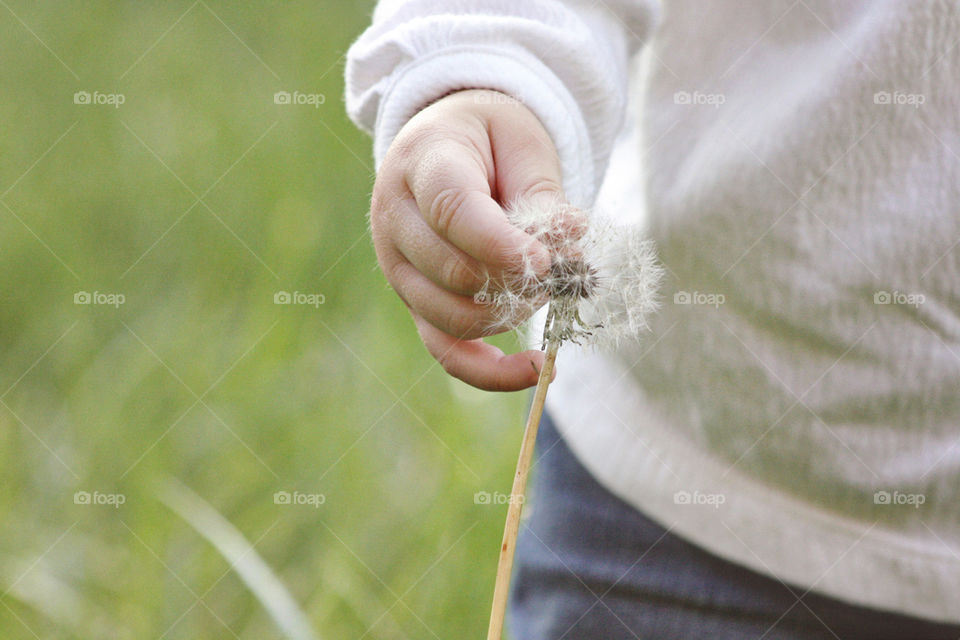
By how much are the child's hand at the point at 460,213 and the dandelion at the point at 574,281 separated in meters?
0.01

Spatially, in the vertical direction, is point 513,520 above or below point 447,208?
below

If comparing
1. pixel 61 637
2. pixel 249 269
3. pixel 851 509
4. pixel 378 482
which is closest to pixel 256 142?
pixel 249 269

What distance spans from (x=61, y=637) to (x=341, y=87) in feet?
3.80

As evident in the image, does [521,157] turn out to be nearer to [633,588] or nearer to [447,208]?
[447,208]

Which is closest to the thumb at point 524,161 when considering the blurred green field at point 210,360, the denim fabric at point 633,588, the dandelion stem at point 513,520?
the dandelion stem at point 513,520

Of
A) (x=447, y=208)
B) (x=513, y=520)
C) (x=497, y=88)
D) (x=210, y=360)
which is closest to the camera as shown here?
(x=513, y=520)

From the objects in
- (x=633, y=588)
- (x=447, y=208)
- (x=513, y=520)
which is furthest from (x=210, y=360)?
(x=513, y=520)

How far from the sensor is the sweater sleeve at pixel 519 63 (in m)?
0.55

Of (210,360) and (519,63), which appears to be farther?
(210,360)

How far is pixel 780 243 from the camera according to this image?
1.91 feet

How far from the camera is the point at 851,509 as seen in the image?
0.58 m

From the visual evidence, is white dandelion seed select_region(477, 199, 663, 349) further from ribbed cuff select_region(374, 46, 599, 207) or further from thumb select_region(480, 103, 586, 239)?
ribbed cuff select_region(374, 46, 599, 207)

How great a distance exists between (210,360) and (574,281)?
3.82 feet

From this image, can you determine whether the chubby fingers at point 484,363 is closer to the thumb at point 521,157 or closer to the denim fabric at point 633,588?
the thumb at point 521,157
